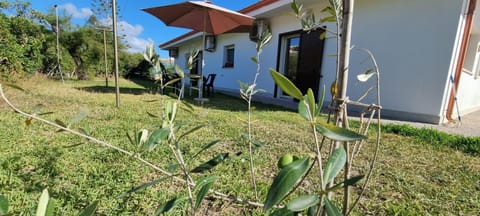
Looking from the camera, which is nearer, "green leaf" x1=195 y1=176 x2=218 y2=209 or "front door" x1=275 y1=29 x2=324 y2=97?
"green leaf" x1=195 y1=176 x2=218 y2=209

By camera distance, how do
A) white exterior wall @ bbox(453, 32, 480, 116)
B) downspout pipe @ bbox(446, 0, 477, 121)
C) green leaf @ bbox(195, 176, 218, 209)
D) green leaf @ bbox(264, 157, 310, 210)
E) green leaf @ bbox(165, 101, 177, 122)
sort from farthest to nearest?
white exterior wall @ bbox(453, 32, 480, 116) → downspout pipe @ bbox(446, 0, 477, 121) → green leaf @ bbox(165, 101, 177, 122) → green leaf @ bbox(195, 176, 218, 209) → green leaf @ bbox(264, 157, 310, 210)

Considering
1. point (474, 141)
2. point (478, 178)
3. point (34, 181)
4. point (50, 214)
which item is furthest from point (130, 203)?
point (474, 141)

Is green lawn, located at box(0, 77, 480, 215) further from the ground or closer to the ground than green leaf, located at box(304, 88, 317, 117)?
closer to the ground

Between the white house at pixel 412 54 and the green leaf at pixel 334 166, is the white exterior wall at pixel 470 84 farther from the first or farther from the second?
the green leaf at pixel 334 166

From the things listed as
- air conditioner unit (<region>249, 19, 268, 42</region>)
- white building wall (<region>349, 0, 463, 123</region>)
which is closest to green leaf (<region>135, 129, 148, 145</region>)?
white building wall (<region>349, 0, 463, 123</region>)

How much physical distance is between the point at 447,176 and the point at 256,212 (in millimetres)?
1796

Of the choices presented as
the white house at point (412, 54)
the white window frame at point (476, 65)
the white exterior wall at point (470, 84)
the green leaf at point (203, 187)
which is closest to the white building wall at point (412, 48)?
the white house at point (412, 54)

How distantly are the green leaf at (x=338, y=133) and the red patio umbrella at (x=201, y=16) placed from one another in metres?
4.21

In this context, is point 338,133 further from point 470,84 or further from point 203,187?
point 470,84

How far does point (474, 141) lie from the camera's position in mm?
2832

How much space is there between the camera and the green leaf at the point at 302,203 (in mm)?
435

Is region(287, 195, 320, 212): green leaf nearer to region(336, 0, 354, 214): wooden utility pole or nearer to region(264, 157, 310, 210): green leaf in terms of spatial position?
region(264, 157, 310, 210): green leaf

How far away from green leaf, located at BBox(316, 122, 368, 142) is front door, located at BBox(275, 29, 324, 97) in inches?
209

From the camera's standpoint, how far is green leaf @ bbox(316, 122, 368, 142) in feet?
1.35
